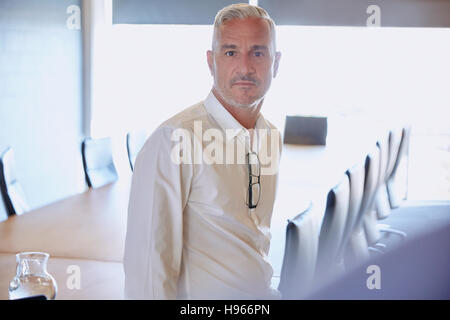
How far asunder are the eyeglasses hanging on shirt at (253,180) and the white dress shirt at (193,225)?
1 centimetres

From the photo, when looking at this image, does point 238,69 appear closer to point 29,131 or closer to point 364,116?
point 29,131

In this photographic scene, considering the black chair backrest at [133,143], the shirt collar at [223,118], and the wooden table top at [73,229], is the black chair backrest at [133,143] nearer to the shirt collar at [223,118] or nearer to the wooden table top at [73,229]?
the wooden table top at [73,229]

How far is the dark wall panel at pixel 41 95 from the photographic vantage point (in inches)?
181

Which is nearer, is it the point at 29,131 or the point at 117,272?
the point at 117,272

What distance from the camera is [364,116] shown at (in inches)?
263

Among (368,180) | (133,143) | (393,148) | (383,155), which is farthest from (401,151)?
(133,143)

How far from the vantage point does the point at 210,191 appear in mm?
1196

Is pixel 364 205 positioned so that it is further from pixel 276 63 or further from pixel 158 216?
pixel 158 216

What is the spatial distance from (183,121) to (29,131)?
4.14m

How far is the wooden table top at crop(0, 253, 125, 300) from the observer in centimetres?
154

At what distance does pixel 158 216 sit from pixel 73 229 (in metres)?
1.21

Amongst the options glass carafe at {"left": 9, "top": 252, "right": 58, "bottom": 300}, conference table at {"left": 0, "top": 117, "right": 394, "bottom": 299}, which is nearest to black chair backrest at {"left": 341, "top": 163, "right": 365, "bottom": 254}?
conference table at {"left": 0, "top": 117, "right": 394, "bottom": 299}

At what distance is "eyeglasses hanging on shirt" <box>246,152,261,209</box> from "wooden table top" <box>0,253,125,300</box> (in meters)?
0.51

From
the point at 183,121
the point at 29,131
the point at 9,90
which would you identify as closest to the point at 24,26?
the point at 9,90
